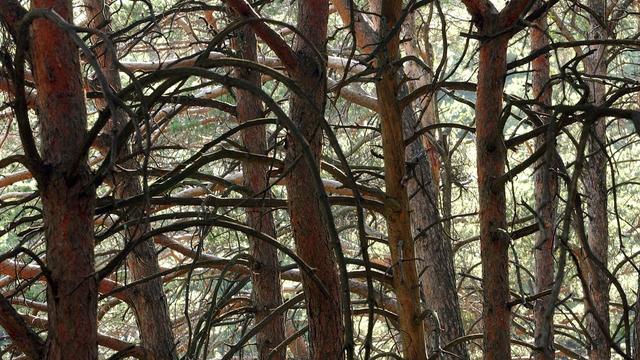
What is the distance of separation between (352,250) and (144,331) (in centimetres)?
637

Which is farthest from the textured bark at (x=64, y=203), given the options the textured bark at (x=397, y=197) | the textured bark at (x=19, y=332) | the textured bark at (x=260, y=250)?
the textured bark at (x=260, y=250)

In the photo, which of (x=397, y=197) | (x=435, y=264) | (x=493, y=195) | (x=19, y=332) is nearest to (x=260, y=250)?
(x=435, y=264)

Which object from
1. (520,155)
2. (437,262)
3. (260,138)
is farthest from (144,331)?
(520,155)

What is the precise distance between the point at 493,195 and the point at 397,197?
413mm

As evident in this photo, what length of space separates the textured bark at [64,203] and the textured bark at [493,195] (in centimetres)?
144

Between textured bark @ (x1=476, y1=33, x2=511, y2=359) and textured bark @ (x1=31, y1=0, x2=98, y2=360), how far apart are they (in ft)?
4.74

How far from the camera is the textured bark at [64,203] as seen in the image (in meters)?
2.41

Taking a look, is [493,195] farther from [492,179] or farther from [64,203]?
[64,203]

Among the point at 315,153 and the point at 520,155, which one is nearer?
the point at 315,153

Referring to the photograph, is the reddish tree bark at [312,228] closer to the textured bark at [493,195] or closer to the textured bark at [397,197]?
the textured bark at [397,197]

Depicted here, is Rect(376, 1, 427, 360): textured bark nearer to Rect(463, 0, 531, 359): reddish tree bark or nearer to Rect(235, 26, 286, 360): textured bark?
Rect(463, 0, 531, 359): reddish tree bark

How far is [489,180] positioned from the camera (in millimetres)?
3180

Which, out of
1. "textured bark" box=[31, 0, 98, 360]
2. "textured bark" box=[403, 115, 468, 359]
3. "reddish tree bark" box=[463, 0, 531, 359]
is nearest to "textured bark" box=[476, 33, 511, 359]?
"reddish tree bark" box=[463, 0, 531, 359]

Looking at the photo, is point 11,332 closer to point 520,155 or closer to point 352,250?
point 352,250
